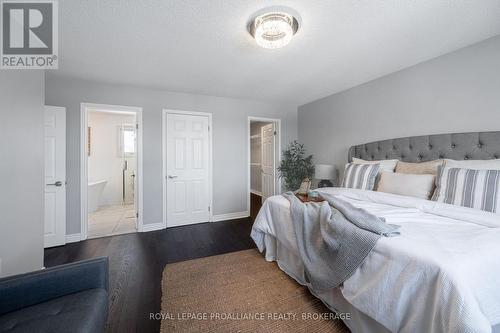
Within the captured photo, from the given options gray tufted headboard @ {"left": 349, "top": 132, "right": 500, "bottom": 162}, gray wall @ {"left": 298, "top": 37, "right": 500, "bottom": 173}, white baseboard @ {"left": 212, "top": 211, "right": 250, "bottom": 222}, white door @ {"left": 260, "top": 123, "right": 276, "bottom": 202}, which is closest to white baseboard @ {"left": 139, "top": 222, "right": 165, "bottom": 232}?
white baseboard @ {"left": 212, "top": 211, "right": 250, "bottom": 222}

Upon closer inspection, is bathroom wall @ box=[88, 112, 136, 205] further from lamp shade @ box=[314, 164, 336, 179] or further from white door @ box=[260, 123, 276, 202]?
lamp shade @ box=[314, 164, 336, 179]

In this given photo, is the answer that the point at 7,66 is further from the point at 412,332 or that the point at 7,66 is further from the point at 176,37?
the point at 412,332

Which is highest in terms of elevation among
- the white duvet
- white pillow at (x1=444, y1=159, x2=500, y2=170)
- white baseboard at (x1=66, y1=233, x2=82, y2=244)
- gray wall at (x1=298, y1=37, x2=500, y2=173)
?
gray wall at (x1=298, y1=37, x2=500, y2=173)

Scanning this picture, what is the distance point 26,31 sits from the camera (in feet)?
5.69

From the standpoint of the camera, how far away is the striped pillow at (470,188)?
4.98ft

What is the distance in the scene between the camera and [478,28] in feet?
5.79

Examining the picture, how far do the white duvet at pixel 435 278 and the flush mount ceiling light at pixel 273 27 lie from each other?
171 centimetres

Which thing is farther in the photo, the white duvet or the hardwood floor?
the hardwood floor

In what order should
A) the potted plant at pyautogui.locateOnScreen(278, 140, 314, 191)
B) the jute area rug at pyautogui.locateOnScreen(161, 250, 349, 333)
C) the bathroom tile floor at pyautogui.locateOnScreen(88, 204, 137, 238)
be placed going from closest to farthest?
the jute area rug at pyautogui.locateOnScreen(161, 250, 349, 333)
the bathroom tile floor at pyautogui.locateOnScreen(88, 204, 137, 238)
the potted plant at pyautogui.locateOnScreen(278, 140, 314, 191)

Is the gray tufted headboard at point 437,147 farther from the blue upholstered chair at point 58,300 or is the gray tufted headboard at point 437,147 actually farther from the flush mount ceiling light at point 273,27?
the blue upholstered chair at point 58,300

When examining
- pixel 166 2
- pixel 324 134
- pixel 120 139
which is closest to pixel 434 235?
pixel 166 2

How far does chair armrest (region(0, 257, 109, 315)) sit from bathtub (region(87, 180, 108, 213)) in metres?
3.68

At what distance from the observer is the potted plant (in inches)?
154

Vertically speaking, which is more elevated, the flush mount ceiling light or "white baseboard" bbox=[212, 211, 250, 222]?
the flush mount ceiling light
